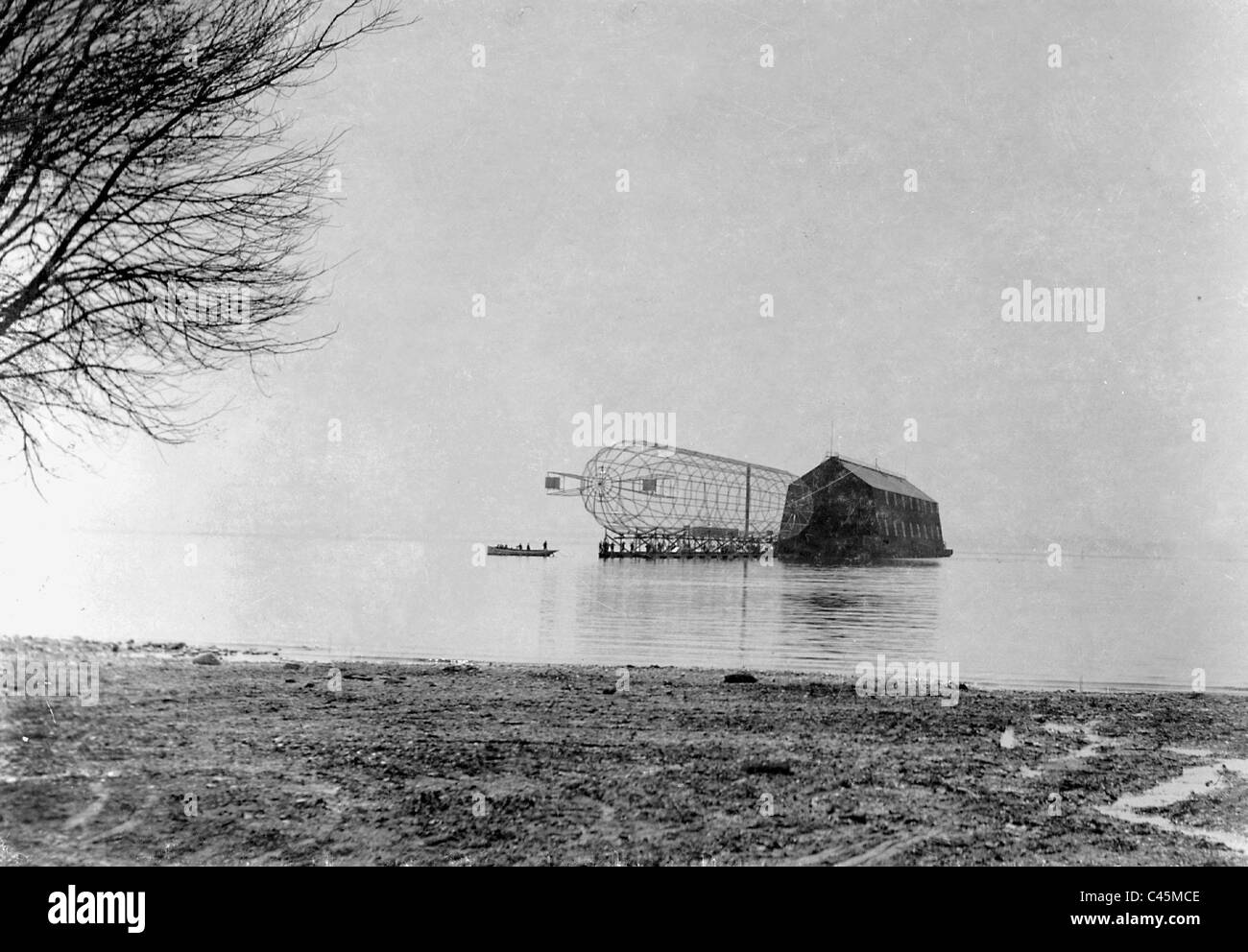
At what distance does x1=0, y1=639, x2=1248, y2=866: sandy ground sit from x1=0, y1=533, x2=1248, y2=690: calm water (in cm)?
176

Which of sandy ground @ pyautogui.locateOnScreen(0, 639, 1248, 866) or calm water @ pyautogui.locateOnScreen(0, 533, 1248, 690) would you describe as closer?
sandy ground @ pyautogui.locateOnScreen(0, 639, 1248, 866)

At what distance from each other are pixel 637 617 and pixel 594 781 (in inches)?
462

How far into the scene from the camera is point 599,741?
498 centimetres

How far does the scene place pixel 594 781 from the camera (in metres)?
4.36

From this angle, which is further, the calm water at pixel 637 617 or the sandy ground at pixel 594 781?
the calm water at pixel 637 617

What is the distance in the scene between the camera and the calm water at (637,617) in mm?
8367

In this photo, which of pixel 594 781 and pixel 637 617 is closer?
pixel 594 781

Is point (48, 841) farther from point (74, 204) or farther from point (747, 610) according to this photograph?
point (747, 610)

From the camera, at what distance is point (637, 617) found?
1602 cm

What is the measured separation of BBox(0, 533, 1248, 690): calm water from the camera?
837cm

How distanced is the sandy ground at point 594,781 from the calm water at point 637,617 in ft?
5.78

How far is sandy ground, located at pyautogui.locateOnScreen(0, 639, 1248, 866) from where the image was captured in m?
3.80
